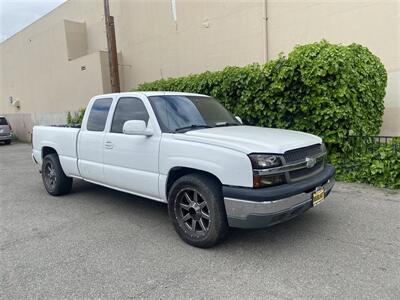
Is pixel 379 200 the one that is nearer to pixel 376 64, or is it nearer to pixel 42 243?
pixel 376 64

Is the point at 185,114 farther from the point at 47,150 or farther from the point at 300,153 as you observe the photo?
the point at 47,150

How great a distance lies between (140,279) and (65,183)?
3.71 m

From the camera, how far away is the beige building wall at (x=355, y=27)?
301 inches

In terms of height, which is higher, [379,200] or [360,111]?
[360,111]

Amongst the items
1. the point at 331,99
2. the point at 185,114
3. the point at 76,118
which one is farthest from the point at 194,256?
the point at 76,118

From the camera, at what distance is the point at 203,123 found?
4406 mm

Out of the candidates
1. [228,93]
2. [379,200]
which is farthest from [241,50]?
[379,200]

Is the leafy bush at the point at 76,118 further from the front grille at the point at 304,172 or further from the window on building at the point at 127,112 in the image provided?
the front grille at the point at 304,172

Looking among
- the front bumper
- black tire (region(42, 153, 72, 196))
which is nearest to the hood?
the front bumper

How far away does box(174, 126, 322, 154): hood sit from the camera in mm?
3391

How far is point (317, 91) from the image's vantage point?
628cm

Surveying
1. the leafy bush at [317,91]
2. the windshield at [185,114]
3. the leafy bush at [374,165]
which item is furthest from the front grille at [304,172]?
the leafy bush at [317,91]

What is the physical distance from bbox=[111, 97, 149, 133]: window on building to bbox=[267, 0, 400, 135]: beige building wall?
20.6 ft

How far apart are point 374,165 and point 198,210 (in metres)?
3.98
